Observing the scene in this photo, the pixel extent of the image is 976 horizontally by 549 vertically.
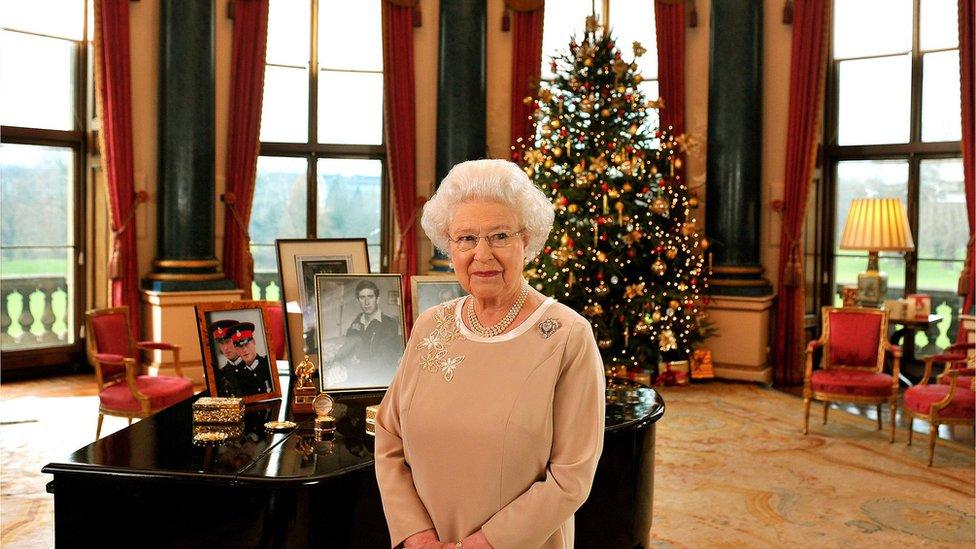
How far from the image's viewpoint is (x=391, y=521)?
2014mm

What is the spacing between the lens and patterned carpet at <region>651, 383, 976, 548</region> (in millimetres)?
4406

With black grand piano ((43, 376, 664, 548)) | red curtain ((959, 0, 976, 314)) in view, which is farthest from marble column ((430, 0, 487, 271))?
black grand piano ((43, 376, 664, 548))

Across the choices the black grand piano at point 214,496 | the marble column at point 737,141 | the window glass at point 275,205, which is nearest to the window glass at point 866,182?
the marble column at point 737,141

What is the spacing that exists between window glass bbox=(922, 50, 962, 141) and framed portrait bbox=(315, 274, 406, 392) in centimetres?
648

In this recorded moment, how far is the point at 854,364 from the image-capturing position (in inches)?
257

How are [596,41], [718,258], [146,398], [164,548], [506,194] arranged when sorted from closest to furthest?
1. [506,194]
2. [164,548]
3. [146,398]
4. [596,41]
5. [718,258]

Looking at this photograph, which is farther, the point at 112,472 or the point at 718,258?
the point at 718,258

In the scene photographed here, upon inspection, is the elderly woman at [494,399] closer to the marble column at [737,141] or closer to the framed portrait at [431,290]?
the framed portrait at [431,290]

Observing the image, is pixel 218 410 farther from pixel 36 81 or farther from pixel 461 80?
pixel 36 81

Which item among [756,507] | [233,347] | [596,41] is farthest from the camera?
[596,41]

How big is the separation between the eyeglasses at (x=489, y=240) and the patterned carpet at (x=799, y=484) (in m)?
2.75

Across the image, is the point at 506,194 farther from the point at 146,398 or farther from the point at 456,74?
the point at 456,74

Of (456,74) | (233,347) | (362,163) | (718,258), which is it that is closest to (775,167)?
(718,258)

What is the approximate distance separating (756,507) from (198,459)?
10.8 ft
